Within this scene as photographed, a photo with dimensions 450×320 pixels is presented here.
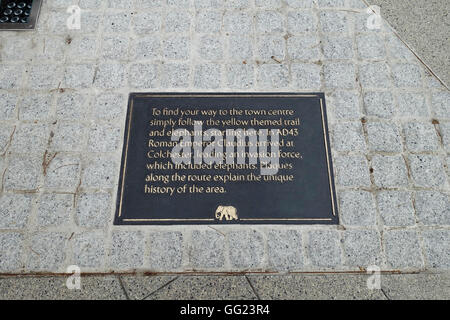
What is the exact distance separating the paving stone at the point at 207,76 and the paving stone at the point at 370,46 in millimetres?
1556

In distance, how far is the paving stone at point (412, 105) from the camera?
3385mm

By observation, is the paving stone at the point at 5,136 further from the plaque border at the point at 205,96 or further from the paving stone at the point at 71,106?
the plaque border at the point at 205,96

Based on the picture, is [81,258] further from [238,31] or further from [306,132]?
[238,31]

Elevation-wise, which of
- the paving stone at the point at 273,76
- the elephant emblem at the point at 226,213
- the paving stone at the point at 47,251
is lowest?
the paving stone at the point at 47,251

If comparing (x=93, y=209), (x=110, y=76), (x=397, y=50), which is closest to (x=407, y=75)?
(x=397, y=50)

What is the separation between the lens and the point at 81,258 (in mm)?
2861

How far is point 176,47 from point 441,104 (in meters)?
2.83

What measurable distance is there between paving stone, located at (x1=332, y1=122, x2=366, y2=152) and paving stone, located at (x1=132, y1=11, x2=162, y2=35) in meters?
2.24

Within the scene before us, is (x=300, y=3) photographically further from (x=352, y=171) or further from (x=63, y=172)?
(x=63, y=172)

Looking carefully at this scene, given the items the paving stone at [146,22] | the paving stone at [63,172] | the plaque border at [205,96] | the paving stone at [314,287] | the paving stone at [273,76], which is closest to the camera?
the paving stone at [314,287]

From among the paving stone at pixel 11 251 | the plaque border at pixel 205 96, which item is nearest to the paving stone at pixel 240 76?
the plaque border at pixel 205 96

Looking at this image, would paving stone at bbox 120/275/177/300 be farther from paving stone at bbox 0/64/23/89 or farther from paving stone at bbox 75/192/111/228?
paving stone at bbox 0/64/23/89

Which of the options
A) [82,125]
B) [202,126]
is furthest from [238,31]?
[82,125]
